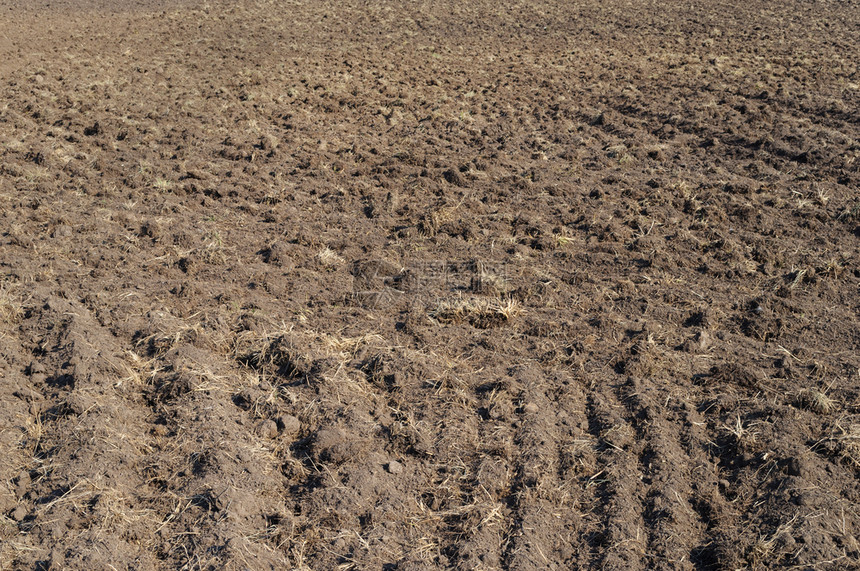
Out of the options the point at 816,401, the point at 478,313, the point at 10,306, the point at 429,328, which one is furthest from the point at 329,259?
the point at 816,401

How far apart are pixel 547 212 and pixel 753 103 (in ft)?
18.1

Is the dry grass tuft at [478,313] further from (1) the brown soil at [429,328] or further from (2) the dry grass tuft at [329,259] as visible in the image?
(2) the dry grass tuft at [329,259]

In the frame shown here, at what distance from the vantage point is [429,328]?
17.6 ft

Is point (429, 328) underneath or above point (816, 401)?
underneath

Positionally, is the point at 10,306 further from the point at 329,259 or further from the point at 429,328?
the point at 429,328

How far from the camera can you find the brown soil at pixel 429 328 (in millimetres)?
3643

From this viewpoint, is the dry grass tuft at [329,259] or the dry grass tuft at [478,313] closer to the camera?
the dry grass tuft at [478,313]

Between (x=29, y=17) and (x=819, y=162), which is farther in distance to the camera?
(x=29, y=17)

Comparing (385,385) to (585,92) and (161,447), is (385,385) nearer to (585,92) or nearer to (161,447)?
(161,447)

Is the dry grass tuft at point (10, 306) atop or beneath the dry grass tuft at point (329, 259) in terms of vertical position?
beneath

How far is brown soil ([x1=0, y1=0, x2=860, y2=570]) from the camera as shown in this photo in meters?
3.64

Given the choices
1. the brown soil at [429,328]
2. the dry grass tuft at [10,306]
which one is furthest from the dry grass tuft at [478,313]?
the dry grass tuft at [10,306]

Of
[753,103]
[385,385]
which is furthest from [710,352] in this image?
[753,103]

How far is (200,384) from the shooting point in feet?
15.0
